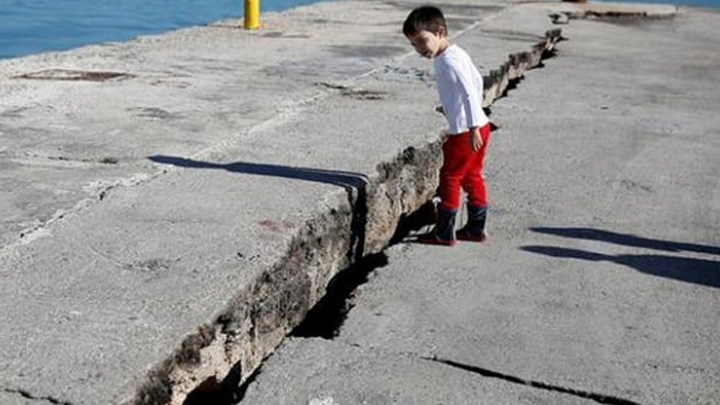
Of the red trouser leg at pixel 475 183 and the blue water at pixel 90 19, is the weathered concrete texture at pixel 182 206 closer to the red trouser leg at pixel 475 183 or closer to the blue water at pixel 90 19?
the red trouser leg at pixel 475 183

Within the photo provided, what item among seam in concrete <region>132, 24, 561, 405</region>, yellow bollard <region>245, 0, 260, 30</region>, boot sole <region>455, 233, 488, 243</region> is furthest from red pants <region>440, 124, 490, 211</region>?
yellow bollard <region>245, 0, 260, 30</region>

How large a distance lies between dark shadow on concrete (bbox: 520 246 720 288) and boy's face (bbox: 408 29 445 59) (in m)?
1.04

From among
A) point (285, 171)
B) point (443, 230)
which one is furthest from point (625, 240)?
point (285, 171)

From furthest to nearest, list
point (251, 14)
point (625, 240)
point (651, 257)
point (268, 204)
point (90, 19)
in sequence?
point (90, 19)
point (251, 14)
point (625, 240)
point (651, 257)
point (268, 204)

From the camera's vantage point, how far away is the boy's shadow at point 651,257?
4.88 meters

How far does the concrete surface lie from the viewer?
3.49 m

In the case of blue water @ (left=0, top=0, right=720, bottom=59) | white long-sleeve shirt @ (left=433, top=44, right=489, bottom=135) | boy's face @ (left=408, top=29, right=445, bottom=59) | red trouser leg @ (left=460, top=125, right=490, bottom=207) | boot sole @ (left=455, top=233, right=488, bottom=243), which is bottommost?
blue water @ (left=0, top=0, right=720, bottom=59)

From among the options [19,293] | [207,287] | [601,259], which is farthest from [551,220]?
[19,293]

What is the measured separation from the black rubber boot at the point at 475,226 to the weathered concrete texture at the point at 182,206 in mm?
456

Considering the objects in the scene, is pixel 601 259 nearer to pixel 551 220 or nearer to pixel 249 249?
pixel 551 220

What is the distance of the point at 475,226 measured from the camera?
5.29 metres

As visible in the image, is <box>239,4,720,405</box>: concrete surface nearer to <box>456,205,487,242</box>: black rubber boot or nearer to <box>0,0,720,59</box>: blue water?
<box>456,205,487,242</box>: black rubber boot

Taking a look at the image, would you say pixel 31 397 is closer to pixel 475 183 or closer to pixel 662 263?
pixel 475 183

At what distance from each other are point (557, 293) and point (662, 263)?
80 cm
